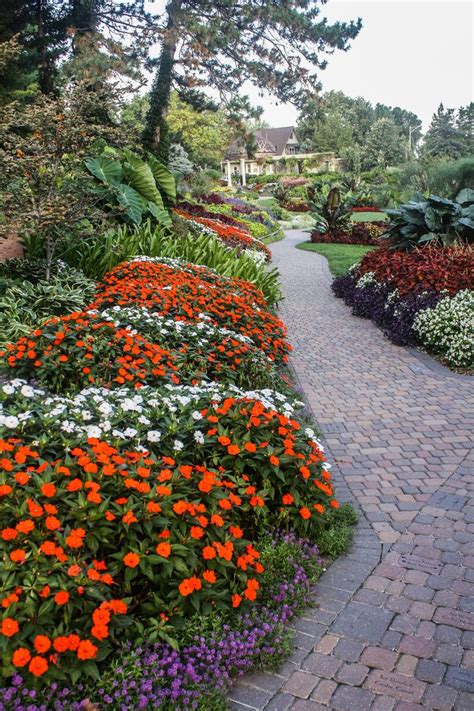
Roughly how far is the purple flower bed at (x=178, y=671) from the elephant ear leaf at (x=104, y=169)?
7594 millimetres

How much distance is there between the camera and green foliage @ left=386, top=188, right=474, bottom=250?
972 centimetres

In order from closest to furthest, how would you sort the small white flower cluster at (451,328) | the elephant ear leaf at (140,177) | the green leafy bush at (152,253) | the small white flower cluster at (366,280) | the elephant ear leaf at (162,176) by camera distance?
the small white flower cluster at (451,328)
the green leafy bush at (152,253)
the small white flower cluster at (366,280)
the elephant ear leaf at (140,177)
the elephant ear leaf at (162,176)

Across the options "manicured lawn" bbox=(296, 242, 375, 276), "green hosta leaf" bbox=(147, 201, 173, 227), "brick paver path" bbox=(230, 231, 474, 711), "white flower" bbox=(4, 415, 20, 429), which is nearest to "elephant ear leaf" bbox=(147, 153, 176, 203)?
"green hosta leaf" bbox=(147, 201, 173, 227)

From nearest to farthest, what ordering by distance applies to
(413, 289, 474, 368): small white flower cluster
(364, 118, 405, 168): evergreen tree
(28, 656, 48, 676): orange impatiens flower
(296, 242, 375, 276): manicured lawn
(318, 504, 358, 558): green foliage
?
(28, 656, 48, 676): orange impatiens flower < (318, 504, 358, 558): green foliage < (413, 289, 474, 368): small white flower cluster < (296, 242, 375, 276): manicured lawn < (364, 118, 405, 168): evergreen tree

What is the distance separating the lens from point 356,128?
2724 inches

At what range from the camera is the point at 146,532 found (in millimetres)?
2428

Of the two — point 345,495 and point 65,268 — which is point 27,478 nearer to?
point 345,495

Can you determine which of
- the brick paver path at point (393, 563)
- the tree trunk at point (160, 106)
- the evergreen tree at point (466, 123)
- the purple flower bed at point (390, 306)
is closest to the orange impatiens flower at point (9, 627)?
the brick paver path at point (393, 563)

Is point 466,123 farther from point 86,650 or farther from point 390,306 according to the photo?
point 86,650

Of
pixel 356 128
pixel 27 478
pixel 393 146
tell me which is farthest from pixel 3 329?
pixel 356 128

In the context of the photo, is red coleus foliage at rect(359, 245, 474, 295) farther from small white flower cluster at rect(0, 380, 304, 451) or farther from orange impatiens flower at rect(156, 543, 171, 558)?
orange impatiens flower at rect(156, 543, 171, 558)

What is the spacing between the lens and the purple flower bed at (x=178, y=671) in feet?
6.29

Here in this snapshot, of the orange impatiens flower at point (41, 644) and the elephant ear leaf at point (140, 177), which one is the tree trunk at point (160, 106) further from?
the orange impatiens flower at point (41, 644)

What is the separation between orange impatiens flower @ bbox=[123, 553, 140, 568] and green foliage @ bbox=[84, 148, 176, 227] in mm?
6415
